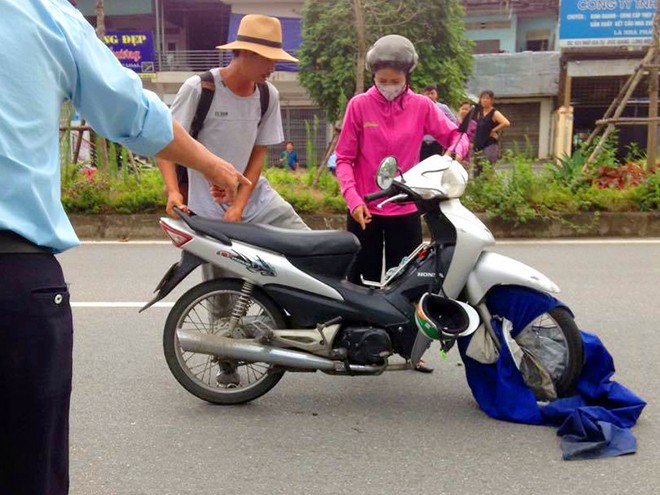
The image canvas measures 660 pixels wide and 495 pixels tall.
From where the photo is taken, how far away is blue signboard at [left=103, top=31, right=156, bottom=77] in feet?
76.8

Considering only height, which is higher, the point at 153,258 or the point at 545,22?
the point at 545,22

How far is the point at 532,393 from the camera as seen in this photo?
127 inches

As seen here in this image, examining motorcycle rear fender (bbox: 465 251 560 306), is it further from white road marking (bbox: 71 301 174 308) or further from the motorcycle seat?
white road marking (bbox: 71 301 174 308)

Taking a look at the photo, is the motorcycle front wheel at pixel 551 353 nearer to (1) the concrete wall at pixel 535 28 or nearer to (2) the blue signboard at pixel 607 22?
(2) the blue signboard at pixel 607 22

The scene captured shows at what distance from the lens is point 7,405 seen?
1.38 metres

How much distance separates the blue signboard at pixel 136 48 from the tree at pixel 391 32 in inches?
356

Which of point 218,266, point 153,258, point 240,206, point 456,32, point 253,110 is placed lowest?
point 153,258

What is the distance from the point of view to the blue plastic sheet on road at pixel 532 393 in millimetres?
3086

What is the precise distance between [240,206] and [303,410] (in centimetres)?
102

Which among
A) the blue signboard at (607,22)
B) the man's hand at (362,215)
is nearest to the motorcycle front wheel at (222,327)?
the man's hand at (362,215)

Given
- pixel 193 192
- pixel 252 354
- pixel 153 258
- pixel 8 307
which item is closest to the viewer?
pixel 8 307

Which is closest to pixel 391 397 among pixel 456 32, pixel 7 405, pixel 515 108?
pixel 7 405

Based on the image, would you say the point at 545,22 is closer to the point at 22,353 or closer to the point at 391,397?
the point at 391,397

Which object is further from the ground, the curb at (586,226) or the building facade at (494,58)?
the building facade at (494,58)
